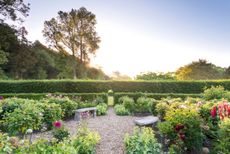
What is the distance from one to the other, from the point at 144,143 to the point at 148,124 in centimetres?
237

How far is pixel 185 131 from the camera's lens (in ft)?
15.1

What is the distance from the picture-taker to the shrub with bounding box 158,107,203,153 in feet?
14.9

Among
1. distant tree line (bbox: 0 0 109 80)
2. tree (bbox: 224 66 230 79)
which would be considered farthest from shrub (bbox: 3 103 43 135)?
tree (bbox: 224 66 230 79)

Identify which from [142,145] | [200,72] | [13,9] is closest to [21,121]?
[142,145]

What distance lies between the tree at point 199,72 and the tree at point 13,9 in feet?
63.1

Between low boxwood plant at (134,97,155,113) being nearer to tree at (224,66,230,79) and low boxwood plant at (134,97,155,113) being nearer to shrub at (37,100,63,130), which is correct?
shrub at (37,100,63,130)

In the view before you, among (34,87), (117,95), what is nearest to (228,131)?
(117,95)

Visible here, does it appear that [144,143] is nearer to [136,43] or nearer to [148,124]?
[148,124]

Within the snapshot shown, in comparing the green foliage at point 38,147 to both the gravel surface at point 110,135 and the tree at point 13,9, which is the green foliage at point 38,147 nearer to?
the gravel surface at point 110,135

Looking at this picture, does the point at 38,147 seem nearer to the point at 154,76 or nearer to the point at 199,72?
the point at 154,76

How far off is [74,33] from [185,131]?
25.9m

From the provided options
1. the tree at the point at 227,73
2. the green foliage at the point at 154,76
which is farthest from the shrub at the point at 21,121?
the tree at the point at 227,73

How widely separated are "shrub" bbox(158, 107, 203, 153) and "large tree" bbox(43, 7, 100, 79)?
24310 millimetres

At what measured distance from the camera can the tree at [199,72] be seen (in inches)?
1071
